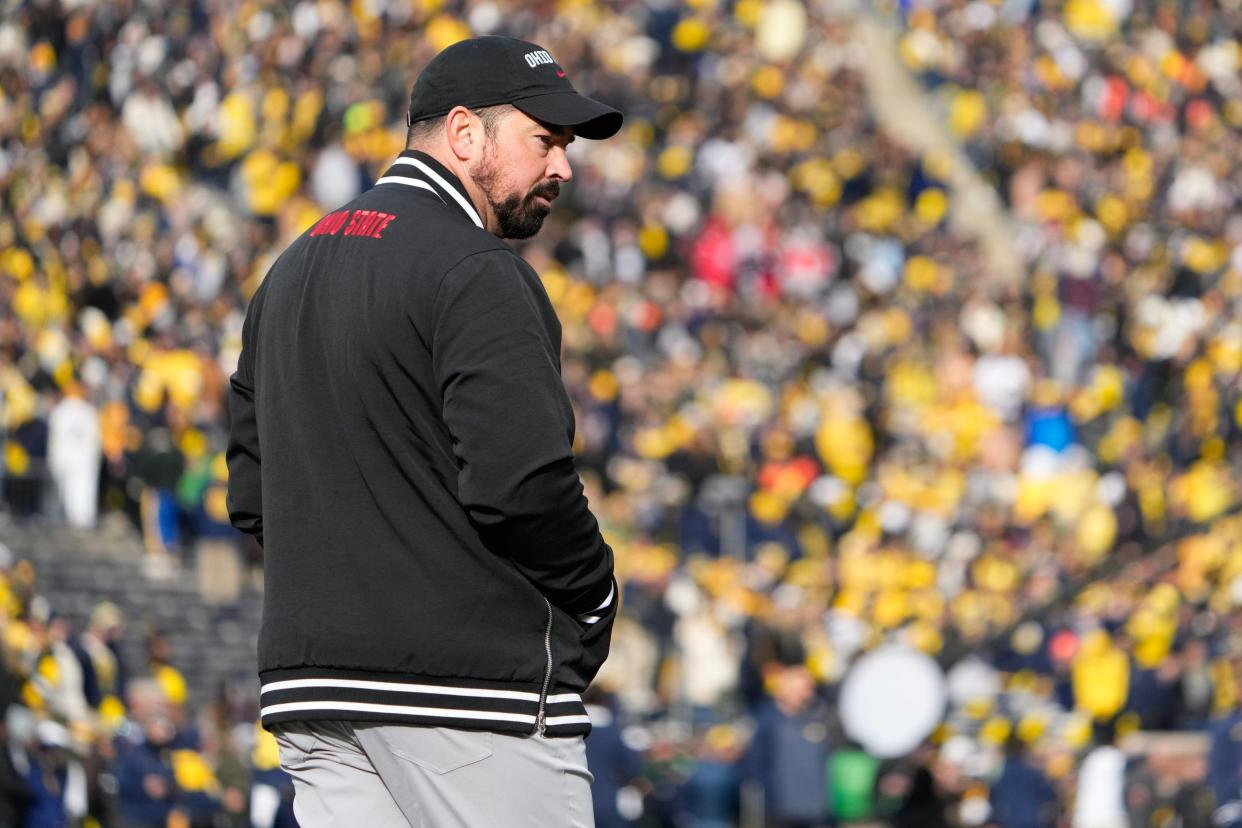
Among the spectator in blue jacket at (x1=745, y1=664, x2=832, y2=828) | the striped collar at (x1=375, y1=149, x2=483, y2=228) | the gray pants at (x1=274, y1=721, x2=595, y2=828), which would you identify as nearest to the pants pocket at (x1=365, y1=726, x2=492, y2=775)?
the gray pants at (x1=274, y1=721, x2=595, y2=828)

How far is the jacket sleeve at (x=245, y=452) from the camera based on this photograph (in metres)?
3.61

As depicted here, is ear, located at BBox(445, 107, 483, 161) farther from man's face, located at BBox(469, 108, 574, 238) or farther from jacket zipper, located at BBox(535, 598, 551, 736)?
jacket zipper, located at BBox(535, 598, 551, 736)

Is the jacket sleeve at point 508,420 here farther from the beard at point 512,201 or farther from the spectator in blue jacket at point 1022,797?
the spectator in blue jacket at point 1022,797

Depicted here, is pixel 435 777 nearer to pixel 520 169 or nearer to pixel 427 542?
pixel 427 542

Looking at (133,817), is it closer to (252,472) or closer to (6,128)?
(252,472)

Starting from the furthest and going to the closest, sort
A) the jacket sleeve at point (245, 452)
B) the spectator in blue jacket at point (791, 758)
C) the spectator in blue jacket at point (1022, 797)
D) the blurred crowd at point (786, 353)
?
the blurred crowd at point (786, 353) < the spectator in blue jacket at point (791, 758) < the spectator in blue jacket at point (1022, 797) < the jacket sleeve at point (245, 452)

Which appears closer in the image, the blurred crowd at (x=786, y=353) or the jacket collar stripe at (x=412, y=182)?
the jacket collar stripe at (x=412, y=182)

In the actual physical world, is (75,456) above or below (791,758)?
above

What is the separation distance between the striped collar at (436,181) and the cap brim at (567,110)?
0.14 meters

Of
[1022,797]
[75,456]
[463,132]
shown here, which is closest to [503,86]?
[463,132]

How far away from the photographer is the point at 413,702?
10.6 feet

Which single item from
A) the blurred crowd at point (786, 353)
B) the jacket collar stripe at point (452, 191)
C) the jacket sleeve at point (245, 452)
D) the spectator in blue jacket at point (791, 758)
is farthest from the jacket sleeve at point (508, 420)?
the spectator in blue jacket at point (791, 758)

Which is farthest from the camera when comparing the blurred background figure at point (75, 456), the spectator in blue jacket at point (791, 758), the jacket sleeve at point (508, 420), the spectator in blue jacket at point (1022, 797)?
the blurred background figure at point (75, 456)

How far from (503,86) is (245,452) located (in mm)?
680
